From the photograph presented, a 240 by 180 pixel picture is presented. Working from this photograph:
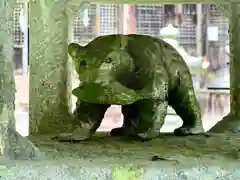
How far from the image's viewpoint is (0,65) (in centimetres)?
52

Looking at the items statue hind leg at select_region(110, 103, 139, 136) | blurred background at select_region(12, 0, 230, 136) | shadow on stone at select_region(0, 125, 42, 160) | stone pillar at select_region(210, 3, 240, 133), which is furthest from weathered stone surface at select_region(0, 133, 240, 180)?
blurred background at select_region(12, 0, 230, 136)

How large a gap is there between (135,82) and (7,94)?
253mm

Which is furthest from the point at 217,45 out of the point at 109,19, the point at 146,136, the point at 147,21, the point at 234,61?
the point at 146,136

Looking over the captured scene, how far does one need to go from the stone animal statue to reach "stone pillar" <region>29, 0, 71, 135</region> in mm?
102

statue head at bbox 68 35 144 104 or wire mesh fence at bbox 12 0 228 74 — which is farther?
wire mesh fence at bbox 12 0 228 74

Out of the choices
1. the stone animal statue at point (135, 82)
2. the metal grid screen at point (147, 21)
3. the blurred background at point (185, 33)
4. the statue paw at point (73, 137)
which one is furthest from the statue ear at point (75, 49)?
the metal grid screen at point (147, 21)

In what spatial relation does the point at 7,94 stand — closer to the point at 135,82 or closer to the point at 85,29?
the point at 135,82

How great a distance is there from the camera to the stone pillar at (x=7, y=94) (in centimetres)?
52

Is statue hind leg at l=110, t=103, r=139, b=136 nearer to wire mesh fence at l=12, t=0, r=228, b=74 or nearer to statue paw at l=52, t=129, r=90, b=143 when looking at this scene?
statue paw at l=52, t=129, r=90, b=143

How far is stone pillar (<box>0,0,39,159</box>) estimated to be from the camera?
52 centimetres

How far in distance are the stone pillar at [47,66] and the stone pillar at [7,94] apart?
31 centimetres

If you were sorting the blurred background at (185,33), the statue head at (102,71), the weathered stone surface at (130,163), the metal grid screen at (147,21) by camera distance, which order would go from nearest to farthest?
the weathered stone surface at (130,163) → the statue head at (102,71) → the blurred background at (185,33) → the metal grid screen at (147,21)

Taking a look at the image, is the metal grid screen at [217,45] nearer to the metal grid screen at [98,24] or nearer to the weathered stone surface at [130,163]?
the metal grid screen at [98,24]

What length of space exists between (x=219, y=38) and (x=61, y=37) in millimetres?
1963
